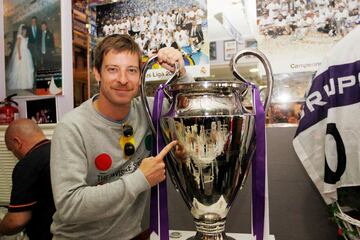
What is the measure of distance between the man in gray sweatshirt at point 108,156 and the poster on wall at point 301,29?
508 mm

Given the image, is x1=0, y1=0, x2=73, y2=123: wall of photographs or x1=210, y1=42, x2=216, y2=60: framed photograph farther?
x1=0, y1=0, x2=73, y2=123: wall of photographs

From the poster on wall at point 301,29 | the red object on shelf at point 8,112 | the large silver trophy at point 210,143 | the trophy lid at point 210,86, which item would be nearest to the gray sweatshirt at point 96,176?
the large silver trophy at point 210,143

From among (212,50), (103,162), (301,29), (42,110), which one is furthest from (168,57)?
(42,110)

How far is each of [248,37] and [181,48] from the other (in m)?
0.31

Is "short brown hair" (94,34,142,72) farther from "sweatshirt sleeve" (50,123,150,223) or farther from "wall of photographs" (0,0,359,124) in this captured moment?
"wall of photographs" (0,0,359,124)

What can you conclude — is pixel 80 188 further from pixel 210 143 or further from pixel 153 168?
pixel 210 143

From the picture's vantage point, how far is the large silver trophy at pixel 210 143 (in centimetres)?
83

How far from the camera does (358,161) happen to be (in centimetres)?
93

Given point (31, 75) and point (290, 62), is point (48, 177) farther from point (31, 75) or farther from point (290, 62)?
point (290, 62)

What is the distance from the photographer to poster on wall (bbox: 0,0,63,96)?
1.77 metres

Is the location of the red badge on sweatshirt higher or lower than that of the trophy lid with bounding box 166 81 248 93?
lower

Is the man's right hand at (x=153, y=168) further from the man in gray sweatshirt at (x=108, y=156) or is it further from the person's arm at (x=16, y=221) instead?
the person's arm at (x=16, y=221)

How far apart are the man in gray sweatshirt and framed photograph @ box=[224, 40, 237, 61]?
411 millimetres

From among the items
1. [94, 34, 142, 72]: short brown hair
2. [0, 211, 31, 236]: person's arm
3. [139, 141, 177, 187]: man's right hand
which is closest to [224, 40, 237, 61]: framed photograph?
[94, 34, 142, 72]: short brown hair
